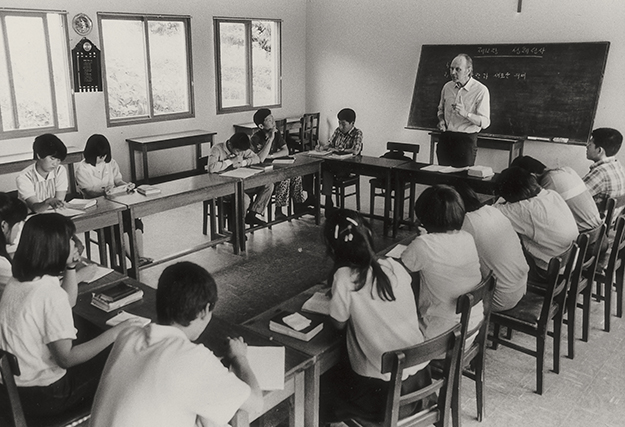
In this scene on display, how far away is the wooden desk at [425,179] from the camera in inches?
195

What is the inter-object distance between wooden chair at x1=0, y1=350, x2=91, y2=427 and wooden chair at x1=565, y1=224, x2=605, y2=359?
252 cm

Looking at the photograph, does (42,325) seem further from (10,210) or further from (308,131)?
(308,131)

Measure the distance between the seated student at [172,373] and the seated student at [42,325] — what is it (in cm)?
47

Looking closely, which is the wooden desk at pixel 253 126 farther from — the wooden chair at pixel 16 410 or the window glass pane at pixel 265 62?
the wooden chair at pixel 16 410

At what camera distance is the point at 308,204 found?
6.12 metres

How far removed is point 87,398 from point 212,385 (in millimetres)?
853

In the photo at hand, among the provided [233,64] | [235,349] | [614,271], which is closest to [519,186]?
[614,271]

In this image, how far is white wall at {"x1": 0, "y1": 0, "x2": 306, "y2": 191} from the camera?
6.62 meters

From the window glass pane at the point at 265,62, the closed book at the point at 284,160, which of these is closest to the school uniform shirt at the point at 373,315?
the closed book at the point at 284,160

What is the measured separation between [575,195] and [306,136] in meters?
5.03

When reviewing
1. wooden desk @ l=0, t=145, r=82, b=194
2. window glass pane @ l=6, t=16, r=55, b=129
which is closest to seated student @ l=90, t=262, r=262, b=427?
wooden desk @ l=0, t=145, r=82, b=194

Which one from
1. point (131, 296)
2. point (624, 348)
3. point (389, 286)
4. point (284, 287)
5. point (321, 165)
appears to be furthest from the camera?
point (321, 165)

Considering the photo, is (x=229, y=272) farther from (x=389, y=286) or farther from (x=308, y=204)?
(x=389, y=286)

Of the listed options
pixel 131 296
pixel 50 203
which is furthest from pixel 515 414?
pixel 50 203
